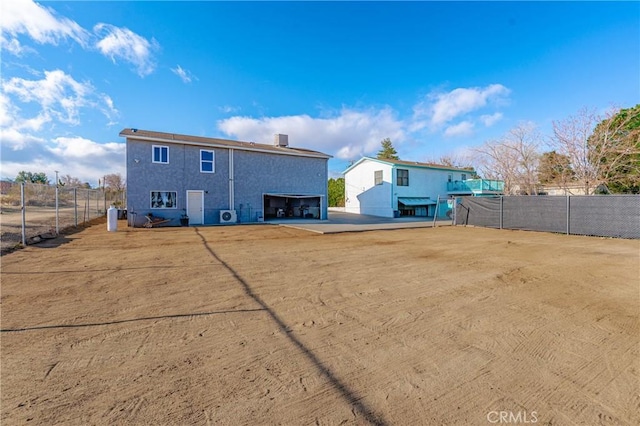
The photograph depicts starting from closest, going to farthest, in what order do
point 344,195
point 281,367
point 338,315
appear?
point 281,367, point 338,315, point 344,195

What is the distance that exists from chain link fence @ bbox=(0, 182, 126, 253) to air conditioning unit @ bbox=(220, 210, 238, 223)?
6.90 m

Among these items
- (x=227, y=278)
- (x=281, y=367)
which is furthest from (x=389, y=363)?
(x=227, y=278)

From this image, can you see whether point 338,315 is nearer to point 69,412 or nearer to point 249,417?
point 249,417

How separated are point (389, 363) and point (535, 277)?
15.0 feet

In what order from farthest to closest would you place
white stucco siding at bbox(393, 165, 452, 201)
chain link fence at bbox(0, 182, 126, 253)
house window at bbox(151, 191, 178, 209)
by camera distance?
white stucco siding at bbox(393, 165, 452, 201)
house window at bbox(151, 191, 178, 209)
chain link fence at bbox(0, 182, 126, 253)

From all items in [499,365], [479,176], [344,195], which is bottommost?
[499,365]

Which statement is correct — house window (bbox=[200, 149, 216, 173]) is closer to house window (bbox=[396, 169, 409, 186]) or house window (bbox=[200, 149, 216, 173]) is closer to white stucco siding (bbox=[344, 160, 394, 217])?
white stucco siding (bbox=[344, 160, 394, 217])

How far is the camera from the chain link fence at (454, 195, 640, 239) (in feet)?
36.3

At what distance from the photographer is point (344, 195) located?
33.7 metres

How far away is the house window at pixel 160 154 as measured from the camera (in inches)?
622

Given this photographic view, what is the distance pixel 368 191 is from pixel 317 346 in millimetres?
25580

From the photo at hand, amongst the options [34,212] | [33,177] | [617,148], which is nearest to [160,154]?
[34,212]
